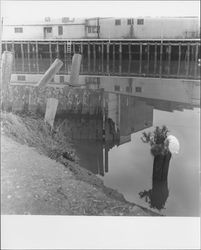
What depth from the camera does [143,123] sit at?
217 centimetres

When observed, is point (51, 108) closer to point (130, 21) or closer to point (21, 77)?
point (21, 77)

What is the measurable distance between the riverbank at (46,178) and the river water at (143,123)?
0.30 feet

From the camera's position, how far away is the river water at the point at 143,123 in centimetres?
210

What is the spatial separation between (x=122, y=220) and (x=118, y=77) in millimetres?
933

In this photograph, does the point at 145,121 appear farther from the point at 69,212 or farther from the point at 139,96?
the point at 69,212

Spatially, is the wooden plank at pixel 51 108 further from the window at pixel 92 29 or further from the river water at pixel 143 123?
the window at pixel 92 29

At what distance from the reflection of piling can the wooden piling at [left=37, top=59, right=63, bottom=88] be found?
0.81 meters

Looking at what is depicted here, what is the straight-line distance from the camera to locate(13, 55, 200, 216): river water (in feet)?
6.88

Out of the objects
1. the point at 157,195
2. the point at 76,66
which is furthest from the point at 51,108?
the point at 157,195

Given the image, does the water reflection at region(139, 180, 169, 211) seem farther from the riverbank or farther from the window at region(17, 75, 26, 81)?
the window at region(17, 75, 26, 81)

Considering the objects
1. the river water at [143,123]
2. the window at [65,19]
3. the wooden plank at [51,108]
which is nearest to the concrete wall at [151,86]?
the river water at [143,123]

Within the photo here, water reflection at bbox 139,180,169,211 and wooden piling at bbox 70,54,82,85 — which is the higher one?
wooden piling at bbox 70,54,82,85

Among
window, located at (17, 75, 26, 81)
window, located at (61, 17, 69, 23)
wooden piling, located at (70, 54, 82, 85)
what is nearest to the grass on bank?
window, located at (17, 75, 26, 81)

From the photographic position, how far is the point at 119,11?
197cm
